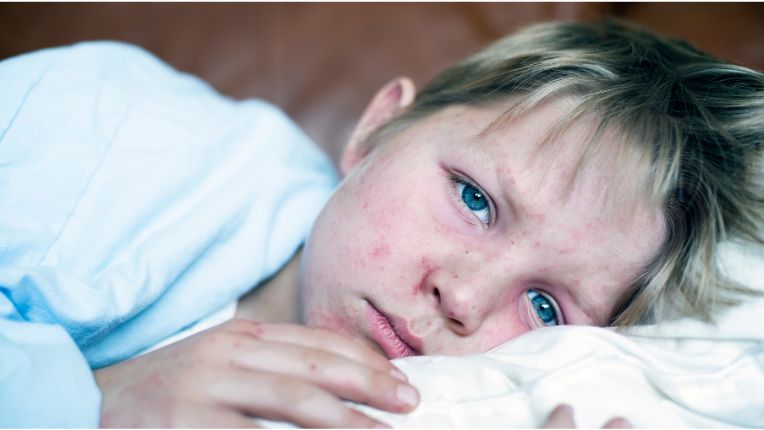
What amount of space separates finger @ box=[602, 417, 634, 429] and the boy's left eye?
0.26 metres

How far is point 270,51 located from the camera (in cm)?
119

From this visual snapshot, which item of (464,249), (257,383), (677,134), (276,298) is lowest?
(276,298)

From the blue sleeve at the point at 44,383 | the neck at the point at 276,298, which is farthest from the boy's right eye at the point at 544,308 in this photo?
the blue sleeve at the point at 44,383

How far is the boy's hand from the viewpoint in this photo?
482 mm

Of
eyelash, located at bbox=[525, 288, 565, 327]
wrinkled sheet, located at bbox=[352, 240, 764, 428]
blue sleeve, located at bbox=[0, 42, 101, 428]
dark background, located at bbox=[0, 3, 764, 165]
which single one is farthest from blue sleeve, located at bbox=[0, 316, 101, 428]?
dark background, located at bbox=[0, 3, 764, 165]

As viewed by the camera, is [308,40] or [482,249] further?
[308,40]

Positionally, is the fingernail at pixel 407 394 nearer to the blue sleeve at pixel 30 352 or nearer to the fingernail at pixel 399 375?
the fingernail at pixel 399 375

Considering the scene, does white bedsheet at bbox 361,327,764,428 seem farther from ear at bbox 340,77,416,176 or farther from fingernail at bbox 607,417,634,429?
ear at bbox 340,77,416,176

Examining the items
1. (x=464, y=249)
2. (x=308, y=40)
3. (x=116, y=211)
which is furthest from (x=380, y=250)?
(x=308, y=40)

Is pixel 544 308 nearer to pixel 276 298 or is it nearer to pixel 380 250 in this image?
pixel 380 250

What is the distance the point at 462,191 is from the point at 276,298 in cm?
32

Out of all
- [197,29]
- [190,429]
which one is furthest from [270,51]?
[190,429]

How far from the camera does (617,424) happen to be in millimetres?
508

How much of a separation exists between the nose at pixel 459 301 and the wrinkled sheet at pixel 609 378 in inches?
2.1
